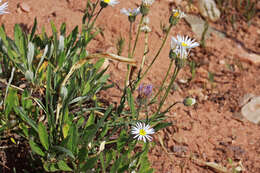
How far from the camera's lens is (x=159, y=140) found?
2254mm

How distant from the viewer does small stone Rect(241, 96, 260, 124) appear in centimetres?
267

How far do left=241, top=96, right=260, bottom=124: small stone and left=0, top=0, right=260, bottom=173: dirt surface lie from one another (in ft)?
0.20

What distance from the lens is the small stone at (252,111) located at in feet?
8.77

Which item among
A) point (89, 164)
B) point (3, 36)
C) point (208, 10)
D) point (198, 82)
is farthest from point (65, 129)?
point (208, 10)

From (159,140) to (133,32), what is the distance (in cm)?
133

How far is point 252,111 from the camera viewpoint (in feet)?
8.93

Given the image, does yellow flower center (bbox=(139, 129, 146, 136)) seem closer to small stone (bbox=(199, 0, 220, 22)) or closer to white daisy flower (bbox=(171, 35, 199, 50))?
white daisy flower (bbox=(171, 35, 199, 50))

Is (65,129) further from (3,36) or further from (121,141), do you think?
(3,36)

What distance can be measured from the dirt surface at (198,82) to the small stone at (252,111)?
0.06 m

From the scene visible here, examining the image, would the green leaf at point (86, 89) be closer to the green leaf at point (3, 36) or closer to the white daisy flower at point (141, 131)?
the white daisy flower at point (141, 131)

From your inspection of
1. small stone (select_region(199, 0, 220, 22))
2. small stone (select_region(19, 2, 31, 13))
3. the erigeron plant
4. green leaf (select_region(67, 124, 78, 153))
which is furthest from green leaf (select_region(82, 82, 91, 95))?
small stone (select_region(199, 0, 220, 22))

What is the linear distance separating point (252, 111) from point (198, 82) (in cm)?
55

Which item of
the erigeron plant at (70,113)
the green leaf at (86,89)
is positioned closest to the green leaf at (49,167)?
the erigeron plant at (70,113)

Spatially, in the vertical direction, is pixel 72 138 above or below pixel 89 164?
above
